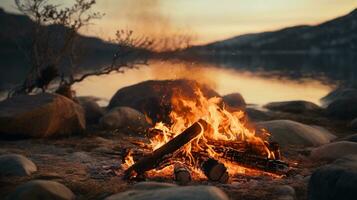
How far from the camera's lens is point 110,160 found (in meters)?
9.78

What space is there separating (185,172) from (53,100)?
19.4ft

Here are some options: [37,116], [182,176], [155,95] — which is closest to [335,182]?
[182,176]

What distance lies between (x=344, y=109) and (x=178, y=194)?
545 inches

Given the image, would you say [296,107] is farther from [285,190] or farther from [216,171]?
[285,190]

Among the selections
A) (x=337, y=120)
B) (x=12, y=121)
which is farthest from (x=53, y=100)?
(x=337, y=120)

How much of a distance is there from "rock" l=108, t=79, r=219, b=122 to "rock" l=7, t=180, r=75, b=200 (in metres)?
9.92

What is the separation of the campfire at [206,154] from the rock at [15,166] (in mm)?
1754

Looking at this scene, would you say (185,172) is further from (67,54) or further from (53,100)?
(67,54)

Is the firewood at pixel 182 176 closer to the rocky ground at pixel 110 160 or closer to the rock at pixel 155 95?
the rocky ground at pixel 110 160

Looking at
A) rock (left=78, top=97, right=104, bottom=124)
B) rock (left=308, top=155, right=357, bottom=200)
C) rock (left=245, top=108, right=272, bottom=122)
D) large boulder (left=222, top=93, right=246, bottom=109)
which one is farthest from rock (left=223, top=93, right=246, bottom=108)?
rock (left=308, top=155, right=357, bottom=200)

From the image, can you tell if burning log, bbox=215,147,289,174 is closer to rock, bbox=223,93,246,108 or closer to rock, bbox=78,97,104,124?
rock, bbox=78,97,104,124

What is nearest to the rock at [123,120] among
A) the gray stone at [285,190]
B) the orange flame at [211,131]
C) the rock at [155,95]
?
the rock at [155,95]

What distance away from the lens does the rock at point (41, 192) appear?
6762 mm

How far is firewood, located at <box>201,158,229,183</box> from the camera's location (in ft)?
26.0
